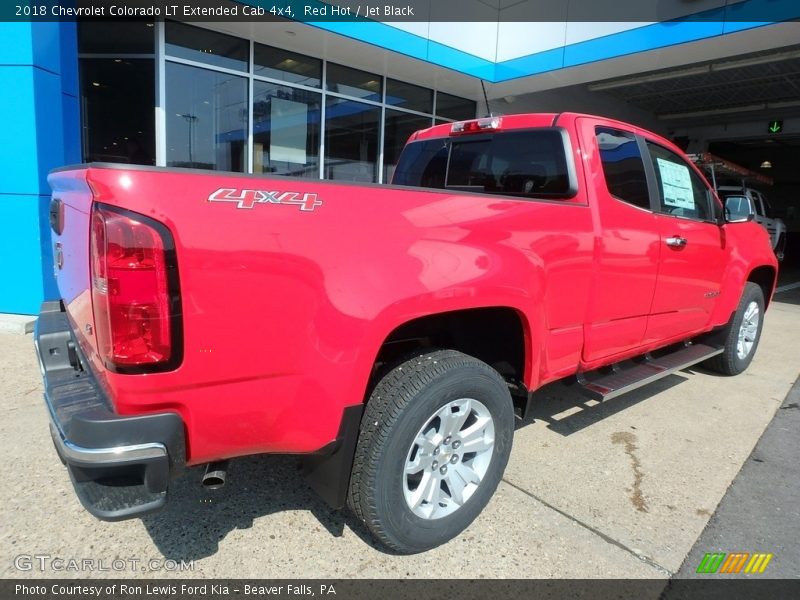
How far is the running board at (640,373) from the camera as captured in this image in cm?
320

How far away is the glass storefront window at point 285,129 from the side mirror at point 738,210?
6505 mm

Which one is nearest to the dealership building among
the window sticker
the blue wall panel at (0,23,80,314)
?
the blue wall panel at (0,23,80,314)

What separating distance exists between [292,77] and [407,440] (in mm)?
8391

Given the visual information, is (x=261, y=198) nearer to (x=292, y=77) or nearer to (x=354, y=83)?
(x=292, y=77)

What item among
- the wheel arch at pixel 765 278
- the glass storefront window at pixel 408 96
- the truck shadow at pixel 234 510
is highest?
the glass storefront window at pixel 408 96

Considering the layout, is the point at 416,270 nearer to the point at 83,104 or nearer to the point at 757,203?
the point at 83,104

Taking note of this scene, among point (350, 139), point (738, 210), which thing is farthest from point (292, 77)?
point (738, 210)

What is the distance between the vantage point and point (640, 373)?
3.65 meters

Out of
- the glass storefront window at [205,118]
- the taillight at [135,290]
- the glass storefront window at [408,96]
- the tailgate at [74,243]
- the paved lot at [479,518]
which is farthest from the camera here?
the glass storefront window at [408,96]

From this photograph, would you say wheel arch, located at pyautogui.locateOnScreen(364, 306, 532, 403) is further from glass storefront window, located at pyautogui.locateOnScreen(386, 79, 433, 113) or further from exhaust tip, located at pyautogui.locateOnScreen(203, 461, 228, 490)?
glass storefront window, located at pyautogui.locateOnScreen(386, 79, 433, 113)

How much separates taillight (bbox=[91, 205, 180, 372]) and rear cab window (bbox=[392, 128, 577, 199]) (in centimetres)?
220

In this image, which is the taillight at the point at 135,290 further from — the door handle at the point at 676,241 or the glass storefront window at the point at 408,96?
the glass storefront window at the point at 408,96

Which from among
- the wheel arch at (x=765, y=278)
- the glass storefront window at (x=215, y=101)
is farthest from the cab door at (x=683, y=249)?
the glass storefront window at (x=215, y=101)

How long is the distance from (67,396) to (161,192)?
93 cm
